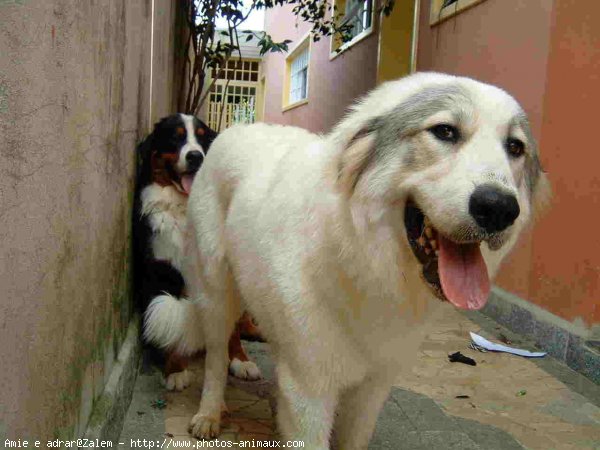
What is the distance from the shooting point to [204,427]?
282 centimetres

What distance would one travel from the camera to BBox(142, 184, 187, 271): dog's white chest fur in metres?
3.61

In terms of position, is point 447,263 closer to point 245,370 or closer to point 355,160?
point 355,160

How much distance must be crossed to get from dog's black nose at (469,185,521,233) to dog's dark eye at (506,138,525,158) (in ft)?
1.02

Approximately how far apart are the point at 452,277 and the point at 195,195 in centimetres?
172

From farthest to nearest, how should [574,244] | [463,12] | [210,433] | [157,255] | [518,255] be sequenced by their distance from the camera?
[463,12] < [518,255] < [574,244] < [157,255] < [210,433]

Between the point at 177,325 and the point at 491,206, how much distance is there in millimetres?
2011

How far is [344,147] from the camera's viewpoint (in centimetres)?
204

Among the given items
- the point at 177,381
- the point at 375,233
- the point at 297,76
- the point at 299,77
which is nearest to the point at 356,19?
the point at 299,77

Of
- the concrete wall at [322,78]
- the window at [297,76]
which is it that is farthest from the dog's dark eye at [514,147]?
the window at [297,76]

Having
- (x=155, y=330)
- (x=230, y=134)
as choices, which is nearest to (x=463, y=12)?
(x=230, y=134)

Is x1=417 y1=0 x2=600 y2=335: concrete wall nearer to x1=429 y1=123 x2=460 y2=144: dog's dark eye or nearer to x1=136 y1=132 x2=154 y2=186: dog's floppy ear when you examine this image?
x1=429 y1=123 x2=460 y2=144: dog's dark eye

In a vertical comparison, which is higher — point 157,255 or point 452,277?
point 452,277

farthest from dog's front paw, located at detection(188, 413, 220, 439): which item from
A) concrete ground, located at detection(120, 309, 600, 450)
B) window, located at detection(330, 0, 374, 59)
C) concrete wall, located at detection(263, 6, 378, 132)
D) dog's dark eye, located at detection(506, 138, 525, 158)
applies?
window, located at detection(330, 0, 374, 59)

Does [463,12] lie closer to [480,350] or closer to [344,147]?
[480,350]
